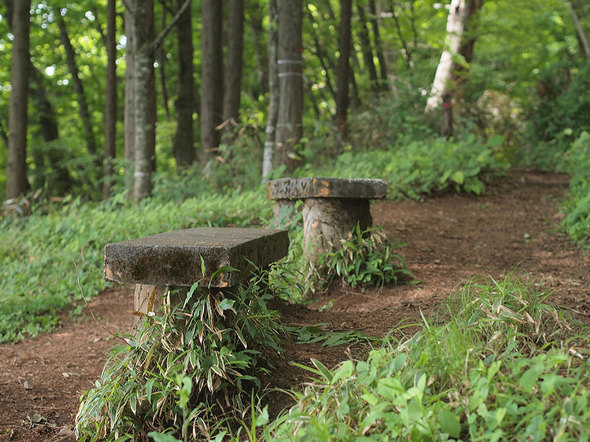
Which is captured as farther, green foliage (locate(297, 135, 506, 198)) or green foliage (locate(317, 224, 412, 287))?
green foliage (locate(297, 135, 506, 198))

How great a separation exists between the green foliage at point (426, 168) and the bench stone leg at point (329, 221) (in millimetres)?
2991

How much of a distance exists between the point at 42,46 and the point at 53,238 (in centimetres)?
1272

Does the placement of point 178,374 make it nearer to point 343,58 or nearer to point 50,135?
point 343,58

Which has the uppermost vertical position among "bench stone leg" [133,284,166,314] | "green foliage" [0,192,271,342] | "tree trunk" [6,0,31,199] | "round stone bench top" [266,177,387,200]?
"tree trunk" [6,0,31,199]

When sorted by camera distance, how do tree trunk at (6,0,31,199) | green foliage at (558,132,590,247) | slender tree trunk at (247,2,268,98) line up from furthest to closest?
1. slender tree trunk at (247,2,268,98)
2. tree trunk at (6,0,31,199)
3. green foliage at (558,132,590,247)

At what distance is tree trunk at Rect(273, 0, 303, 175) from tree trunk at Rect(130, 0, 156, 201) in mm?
1917

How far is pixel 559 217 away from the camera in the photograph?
6434mm

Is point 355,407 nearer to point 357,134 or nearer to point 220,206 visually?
point 220,206

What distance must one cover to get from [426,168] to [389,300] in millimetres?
4349

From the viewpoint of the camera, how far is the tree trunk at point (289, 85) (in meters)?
7.82

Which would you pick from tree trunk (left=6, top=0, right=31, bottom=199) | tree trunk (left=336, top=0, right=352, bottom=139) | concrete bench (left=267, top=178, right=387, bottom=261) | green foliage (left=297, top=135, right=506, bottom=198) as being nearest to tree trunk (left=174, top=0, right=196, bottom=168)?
tree trunk (left=336, top=0, right=352, bottom=139)

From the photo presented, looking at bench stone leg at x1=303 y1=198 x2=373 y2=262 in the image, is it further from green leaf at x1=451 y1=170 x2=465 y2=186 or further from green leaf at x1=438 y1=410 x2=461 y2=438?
green leaf at x1=451 y1=170 x2=465 y2=186

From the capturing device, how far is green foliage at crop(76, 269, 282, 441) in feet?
7.67

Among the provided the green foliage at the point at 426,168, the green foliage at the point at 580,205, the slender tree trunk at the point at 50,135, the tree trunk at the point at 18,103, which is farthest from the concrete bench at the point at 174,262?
the slender tree trunk at the point at 50,135
